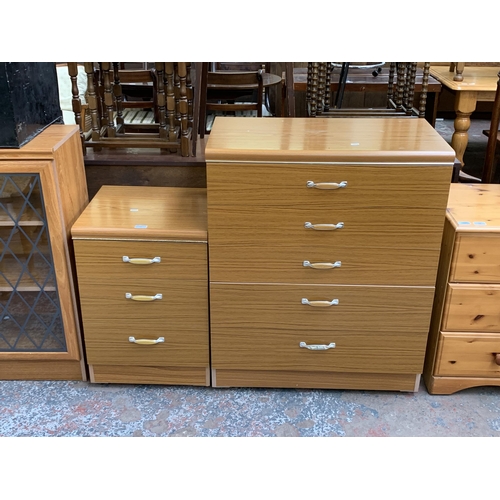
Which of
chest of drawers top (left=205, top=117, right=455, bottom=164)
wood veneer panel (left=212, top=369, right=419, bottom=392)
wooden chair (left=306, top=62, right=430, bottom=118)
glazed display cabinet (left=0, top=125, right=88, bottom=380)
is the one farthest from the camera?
wooden chair (left=306, top=62, right=430, bottom=118)

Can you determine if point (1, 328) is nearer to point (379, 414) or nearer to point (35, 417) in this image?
point (35, 417)

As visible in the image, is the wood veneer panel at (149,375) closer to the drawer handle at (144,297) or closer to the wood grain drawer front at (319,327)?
the wood grain drawer front at (319,327)

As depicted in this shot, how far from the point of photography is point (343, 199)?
1748 mm

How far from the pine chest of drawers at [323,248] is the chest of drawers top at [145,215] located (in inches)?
5.7

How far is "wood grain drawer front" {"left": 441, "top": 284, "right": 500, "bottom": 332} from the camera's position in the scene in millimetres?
1890

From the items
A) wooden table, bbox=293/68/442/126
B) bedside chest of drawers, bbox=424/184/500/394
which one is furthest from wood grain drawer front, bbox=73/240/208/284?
wooden table, bbox=293/68/442/126

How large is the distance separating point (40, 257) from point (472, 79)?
108 inches

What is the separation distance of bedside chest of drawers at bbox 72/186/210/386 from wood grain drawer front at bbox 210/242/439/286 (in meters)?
0.10

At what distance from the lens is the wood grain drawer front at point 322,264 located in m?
1.83

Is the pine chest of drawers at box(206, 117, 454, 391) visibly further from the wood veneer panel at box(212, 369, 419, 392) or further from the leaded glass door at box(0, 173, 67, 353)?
the leaded glass door at box(0, 173, 67, 353)

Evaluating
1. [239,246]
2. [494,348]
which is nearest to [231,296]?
[239,246]

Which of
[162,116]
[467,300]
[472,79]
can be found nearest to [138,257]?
[162,116]

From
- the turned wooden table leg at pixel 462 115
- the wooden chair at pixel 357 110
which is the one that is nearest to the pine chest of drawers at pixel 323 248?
the wooden chair at pixel 357 110

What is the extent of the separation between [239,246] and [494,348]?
1.00 metres
